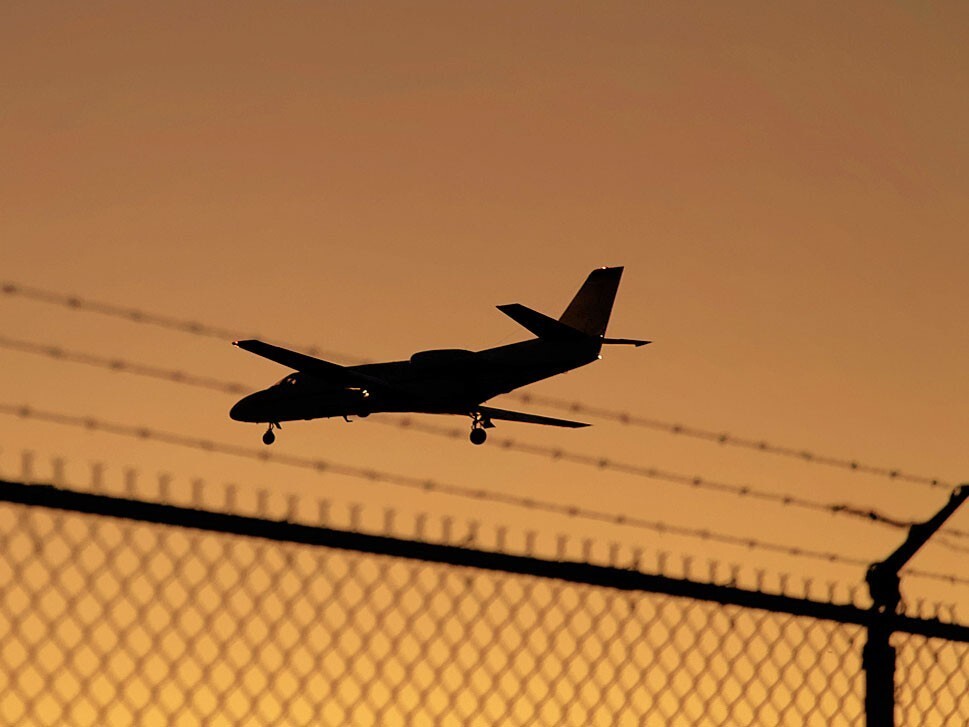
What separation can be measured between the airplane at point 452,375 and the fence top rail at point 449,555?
107 feet

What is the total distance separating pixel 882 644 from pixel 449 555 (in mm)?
1838

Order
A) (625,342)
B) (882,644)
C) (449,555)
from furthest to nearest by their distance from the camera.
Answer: (625,342) → (882,644) → (449,555)

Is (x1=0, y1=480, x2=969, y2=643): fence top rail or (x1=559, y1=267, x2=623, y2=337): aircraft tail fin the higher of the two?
(x1=559, y1=267, x2=623, y2=337): aircraft tail fin

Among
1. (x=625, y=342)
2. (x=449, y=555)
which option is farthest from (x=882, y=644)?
(x=625, y=342)

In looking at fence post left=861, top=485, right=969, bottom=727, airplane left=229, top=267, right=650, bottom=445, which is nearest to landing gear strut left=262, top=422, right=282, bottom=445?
airplane left=229, top=267, right=650, bottom=445

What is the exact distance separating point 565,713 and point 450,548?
0.58 m

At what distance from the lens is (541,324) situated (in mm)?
41719

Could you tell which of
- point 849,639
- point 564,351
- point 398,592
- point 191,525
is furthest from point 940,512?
point 564,351

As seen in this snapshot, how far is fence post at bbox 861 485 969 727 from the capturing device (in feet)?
19.0

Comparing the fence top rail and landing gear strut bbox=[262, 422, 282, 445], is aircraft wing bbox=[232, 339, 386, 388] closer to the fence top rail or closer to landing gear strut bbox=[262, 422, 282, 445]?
landing gear strut bbox=[262, 422, 282, 445]

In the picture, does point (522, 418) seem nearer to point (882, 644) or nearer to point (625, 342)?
point (625, 342)

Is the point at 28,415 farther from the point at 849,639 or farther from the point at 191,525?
the point at 849,639

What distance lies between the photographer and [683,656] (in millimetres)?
5328

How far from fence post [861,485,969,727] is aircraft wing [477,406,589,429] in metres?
42.8
